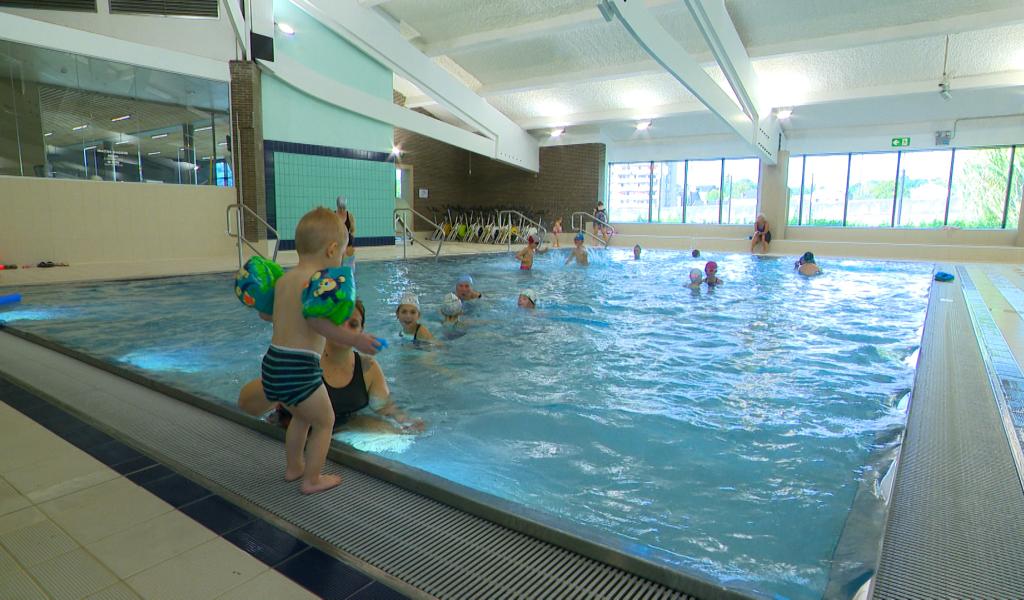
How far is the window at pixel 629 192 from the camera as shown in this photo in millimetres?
20422

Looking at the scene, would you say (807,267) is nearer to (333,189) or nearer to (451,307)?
(451,307)

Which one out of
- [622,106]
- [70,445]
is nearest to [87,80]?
[70,445]

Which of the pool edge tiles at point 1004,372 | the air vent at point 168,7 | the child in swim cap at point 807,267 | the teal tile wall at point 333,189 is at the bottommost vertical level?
the pool edge tiles at point 1004,372

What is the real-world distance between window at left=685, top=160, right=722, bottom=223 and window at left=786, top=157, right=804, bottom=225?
7.04 ft

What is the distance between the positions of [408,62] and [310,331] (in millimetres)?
13344

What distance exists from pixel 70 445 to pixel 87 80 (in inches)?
374

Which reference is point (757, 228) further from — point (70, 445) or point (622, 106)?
point (70, 445)

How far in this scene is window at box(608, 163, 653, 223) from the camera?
2042cm

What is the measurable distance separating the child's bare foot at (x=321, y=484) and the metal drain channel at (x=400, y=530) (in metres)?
0.03

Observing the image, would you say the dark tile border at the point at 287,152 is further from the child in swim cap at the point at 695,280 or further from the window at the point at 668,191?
the window at the point at 668,191

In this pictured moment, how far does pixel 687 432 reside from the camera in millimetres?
2904

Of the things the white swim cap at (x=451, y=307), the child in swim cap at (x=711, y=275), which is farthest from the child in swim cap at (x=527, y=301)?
the child in swim cap at (x=711, y=275)

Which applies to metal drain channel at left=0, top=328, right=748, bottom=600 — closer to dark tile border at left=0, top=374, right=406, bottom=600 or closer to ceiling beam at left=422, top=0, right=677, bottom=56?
dark tile border at left=0, top=374, right=406, bottom=600

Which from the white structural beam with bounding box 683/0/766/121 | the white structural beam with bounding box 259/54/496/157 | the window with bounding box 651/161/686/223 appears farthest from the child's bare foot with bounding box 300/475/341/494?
the window with bounding box 651/161/686/223
